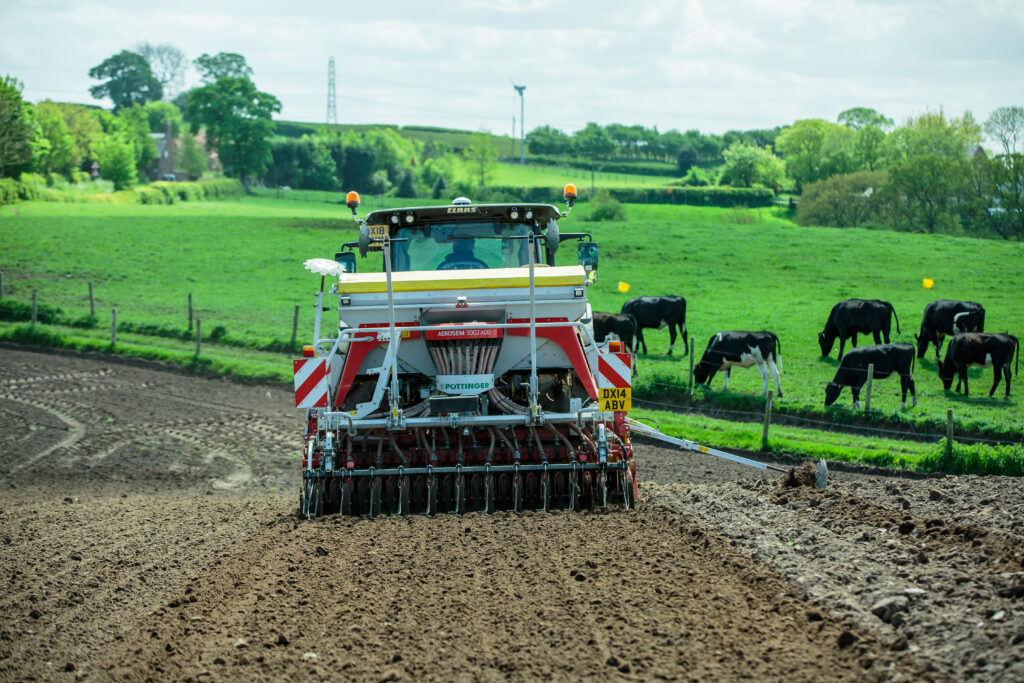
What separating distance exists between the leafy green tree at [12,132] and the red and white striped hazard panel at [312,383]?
52.7m

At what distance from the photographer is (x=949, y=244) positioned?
146ft

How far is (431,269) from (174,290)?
30.8m

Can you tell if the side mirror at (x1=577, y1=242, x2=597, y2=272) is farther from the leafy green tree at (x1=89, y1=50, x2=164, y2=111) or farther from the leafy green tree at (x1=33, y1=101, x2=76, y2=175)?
the leafy green tree at (x1=89, y1=50, x2=164, y2=111)

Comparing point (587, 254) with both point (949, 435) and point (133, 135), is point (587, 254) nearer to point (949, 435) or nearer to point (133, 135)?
point (949, 435)

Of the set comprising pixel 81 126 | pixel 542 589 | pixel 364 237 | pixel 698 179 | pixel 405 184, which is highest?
pixel 81 126

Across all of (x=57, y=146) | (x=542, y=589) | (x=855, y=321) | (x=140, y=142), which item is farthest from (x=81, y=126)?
(x=542, y=589)

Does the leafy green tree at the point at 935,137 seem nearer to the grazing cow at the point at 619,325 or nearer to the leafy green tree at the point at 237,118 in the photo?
the grazing cow at the point at 619,325

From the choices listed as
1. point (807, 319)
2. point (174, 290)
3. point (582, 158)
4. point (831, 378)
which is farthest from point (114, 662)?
point (582, 158)

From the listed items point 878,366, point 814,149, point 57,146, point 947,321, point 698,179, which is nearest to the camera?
point 878,366

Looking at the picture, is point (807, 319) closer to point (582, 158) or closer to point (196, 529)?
point (196, 529)

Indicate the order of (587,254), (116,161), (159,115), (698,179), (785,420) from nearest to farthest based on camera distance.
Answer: (587,254), (785,420), (116,161), (698,179), (159,115)

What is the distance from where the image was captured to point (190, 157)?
103812 millimetres

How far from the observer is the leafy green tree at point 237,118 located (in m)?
76.2

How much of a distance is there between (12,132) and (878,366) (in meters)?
52.7
